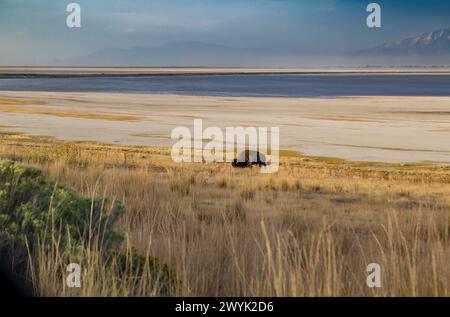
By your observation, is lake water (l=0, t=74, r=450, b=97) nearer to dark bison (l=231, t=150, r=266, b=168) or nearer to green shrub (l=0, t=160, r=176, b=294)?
dark bison (l=231, t=150, r=266, b=168)

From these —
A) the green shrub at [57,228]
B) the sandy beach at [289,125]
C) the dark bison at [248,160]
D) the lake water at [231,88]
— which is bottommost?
the green shrub at [57,228]

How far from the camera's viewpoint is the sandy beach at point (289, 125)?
90.3ft

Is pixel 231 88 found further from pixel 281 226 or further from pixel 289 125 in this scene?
pixel 281 226

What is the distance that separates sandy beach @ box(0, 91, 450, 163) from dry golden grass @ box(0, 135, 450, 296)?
208 inches

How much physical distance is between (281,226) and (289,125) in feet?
99.7

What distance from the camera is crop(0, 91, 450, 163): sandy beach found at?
27.5 meters

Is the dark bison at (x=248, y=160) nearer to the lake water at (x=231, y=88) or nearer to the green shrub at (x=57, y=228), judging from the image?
the green shrub at (x=57, y=228)

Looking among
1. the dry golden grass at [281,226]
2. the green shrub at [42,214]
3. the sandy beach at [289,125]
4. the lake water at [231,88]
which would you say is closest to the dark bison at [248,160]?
the dry golden grass at [281,226]

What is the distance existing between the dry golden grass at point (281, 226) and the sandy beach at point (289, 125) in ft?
17.4

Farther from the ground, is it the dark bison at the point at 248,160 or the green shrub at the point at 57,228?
the dark bison at the point at 248,160

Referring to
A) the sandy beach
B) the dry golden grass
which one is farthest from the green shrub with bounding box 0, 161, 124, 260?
the sandy beach

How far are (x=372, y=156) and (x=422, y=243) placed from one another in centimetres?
1724

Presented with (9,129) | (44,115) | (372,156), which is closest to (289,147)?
(372,156)

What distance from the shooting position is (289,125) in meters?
38.6
